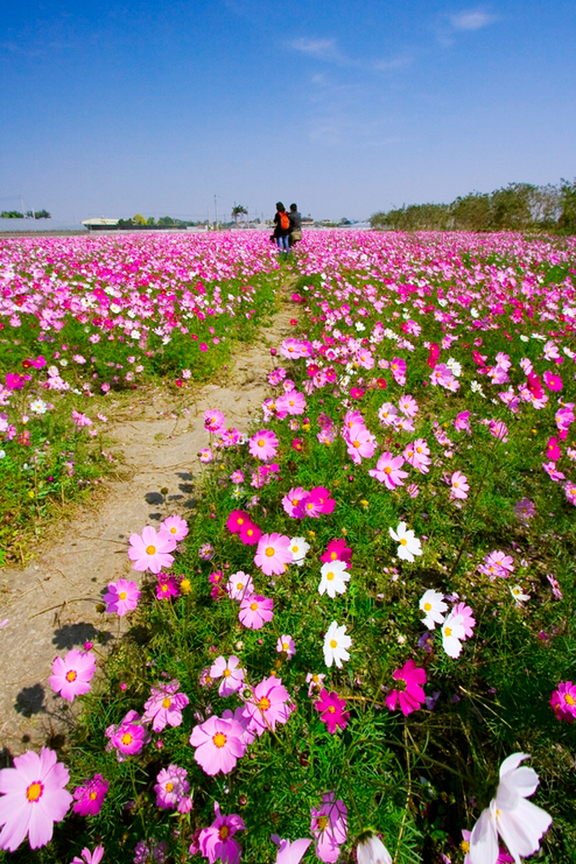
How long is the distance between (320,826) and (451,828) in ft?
1.82

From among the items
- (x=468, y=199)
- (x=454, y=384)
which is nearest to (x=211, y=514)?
(x=454, y=384)

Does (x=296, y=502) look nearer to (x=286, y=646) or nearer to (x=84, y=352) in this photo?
(x=286, y=646)

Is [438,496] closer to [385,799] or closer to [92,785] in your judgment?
[385,799]

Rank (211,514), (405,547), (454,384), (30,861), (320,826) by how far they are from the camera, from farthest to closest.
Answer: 1. (454,384)
2. (211,514)
3. (405,547)
4. (30,861)
5. (320,826)

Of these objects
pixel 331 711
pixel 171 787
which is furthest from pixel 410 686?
pixel 171 787

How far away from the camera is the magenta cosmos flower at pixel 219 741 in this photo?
0.93 m

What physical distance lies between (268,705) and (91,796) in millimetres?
544

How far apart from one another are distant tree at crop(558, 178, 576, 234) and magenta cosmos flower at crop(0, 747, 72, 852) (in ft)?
90.0

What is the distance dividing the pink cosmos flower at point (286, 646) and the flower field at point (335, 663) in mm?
15

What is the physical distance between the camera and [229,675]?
114cm

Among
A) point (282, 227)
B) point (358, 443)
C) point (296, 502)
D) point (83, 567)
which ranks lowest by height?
point (83, 567)

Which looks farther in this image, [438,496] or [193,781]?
[438,496]

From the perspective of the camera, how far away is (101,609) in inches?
51.6

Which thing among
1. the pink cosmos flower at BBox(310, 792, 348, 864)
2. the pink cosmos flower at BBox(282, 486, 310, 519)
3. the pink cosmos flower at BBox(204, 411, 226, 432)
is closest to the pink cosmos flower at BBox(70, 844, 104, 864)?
the pink cosmos flower at BBox(310, 792, 348, 864)
